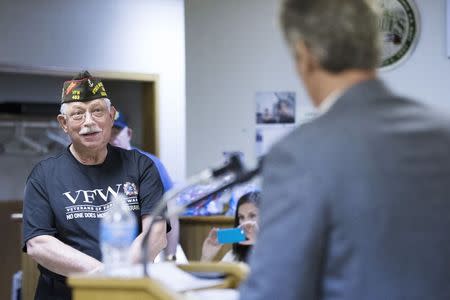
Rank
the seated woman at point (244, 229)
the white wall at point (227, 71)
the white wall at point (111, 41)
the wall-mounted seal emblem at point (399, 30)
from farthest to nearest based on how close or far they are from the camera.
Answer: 1. the white wall at point (111, 41)
2. the white wall at point (227, 71)
3. the wall-mounted seal emblem at point (399, 30)
4. the seated woman at point (244, 229)

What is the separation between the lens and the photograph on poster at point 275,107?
447 cm

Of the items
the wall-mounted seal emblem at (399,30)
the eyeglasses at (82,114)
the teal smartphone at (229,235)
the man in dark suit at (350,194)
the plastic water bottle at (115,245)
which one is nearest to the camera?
the man in dark suit at (350,194)

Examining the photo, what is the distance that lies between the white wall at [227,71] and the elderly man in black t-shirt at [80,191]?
2219 mm

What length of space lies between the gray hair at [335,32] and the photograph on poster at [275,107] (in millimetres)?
3368

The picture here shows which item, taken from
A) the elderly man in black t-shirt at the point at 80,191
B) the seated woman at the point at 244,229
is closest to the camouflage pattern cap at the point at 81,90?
the elderly man in black t-shirt at the point at 80,191

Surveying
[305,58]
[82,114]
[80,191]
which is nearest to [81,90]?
[82,114]

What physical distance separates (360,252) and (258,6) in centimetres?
374

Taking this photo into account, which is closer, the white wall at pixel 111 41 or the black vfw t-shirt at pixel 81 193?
the black vfw t-shirt at pixel 81 193

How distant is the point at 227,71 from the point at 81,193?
8.23ft

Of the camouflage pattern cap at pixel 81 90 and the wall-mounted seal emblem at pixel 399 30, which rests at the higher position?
the wall-mounted seal emblem at pixel 399 30

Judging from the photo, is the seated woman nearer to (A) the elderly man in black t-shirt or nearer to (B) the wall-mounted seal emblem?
(A) the elderly man in black t-shirt

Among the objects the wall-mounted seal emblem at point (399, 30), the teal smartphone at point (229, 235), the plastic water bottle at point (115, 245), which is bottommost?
the teal smartphone at point (229, 235)

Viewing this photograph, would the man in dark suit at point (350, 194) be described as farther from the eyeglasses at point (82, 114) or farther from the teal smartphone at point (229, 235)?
the eyeglasses at point (82, 114)

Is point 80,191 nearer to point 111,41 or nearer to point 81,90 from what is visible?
point 81,90
